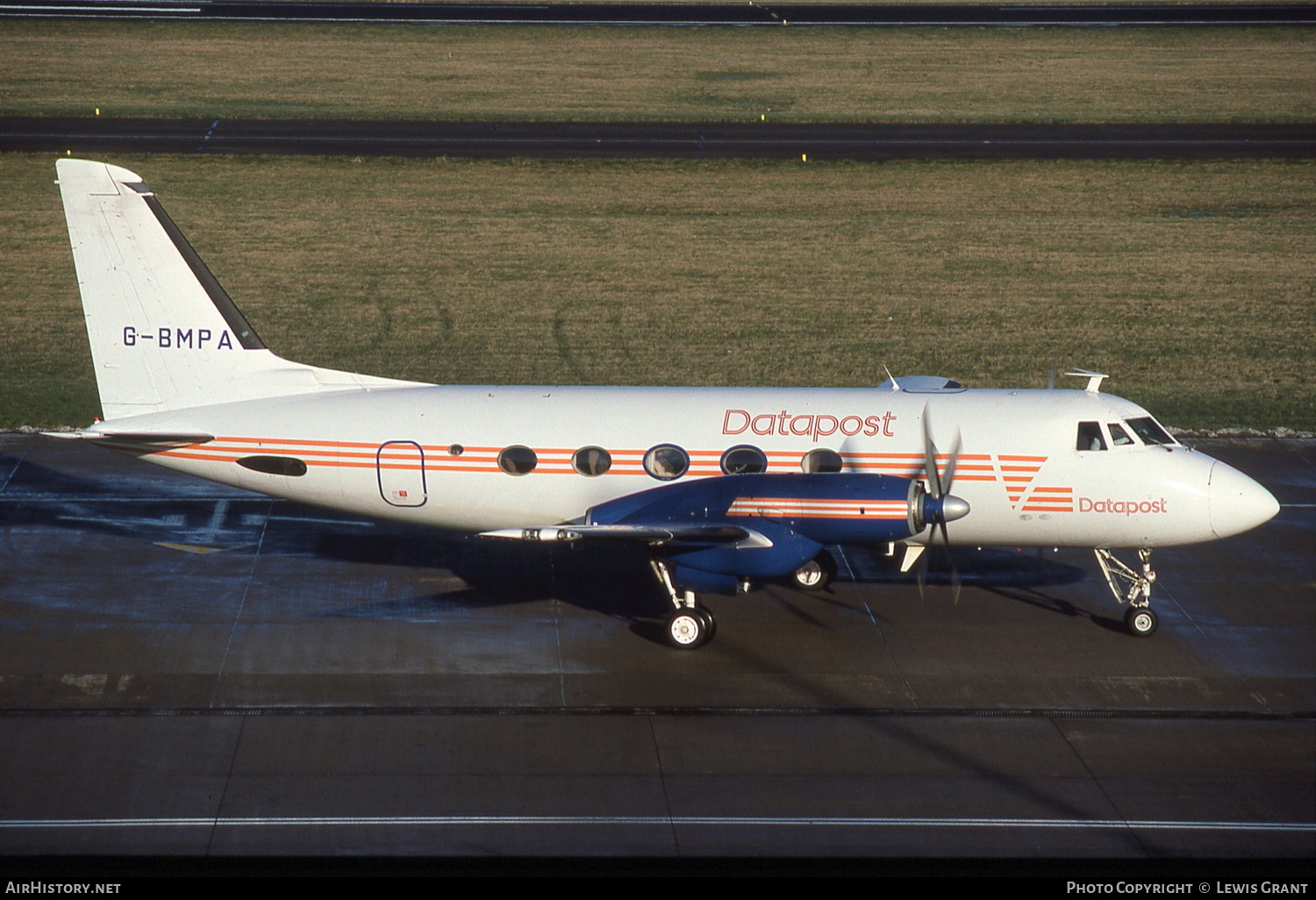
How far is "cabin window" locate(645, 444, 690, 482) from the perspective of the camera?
65.1ft

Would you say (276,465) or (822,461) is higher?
(822,461)

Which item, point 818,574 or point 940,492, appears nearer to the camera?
point 940,492

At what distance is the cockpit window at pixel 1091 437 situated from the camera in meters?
19.5

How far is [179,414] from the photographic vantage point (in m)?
20.9

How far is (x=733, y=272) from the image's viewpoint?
41.1 meters

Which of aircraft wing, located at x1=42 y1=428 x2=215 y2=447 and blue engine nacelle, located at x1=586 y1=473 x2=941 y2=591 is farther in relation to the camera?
aircraft wing, located at x1=42 y1=428 x2=215 y2=447

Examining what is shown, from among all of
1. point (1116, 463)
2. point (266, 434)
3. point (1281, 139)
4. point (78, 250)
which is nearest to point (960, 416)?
point (1116, 463)

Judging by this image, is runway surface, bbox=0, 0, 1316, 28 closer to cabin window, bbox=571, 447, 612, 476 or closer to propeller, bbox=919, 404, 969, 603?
cabin window, bbox=571, 447, 612, 476


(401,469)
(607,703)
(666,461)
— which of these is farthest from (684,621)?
(401,469)

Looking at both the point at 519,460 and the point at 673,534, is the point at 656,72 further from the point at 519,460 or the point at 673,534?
the point at 673,534

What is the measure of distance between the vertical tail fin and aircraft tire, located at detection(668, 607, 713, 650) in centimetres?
679

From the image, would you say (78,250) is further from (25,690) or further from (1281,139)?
(1281,139)

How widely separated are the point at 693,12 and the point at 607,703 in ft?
232

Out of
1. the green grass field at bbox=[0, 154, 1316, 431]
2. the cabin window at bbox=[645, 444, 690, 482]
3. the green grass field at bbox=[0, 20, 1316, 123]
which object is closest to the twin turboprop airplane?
the cabin window at bbox=[645, 444, 690, 482]
